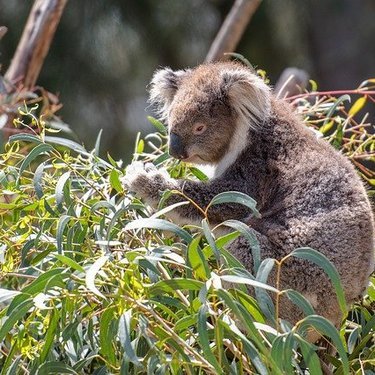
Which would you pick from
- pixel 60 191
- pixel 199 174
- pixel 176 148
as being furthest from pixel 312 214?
pixel 60 191

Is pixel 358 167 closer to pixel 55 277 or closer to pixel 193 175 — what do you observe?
pixel 193 175

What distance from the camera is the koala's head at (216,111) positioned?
2654 mm

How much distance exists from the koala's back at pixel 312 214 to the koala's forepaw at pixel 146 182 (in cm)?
25

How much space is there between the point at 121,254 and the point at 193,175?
78 centimetres

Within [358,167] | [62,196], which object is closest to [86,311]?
[62,196]

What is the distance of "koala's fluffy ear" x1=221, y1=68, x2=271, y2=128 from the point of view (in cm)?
265

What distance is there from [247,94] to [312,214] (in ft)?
1.53

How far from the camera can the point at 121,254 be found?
1973 millimetres

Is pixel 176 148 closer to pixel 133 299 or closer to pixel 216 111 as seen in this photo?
pixel 216 111

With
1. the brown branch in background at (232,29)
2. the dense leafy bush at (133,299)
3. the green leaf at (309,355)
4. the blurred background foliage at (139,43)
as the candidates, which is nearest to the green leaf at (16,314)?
the dense leafy bush at (133,299)

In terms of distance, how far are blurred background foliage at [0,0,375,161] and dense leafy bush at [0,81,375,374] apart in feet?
15.7

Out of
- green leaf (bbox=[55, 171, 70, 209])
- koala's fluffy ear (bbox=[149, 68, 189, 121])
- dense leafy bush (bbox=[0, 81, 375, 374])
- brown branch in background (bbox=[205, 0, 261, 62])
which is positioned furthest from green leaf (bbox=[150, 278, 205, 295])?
brown branch in background (bbox=[205, 0, 261, 62])

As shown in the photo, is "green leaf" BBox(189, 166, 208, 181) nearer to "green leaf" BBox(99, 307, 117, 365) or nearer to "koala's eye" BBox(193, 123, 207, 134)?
"koala's eye" BBox(193, 123, 207, 134)

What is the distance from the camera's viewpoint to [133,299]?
1.67 meters
